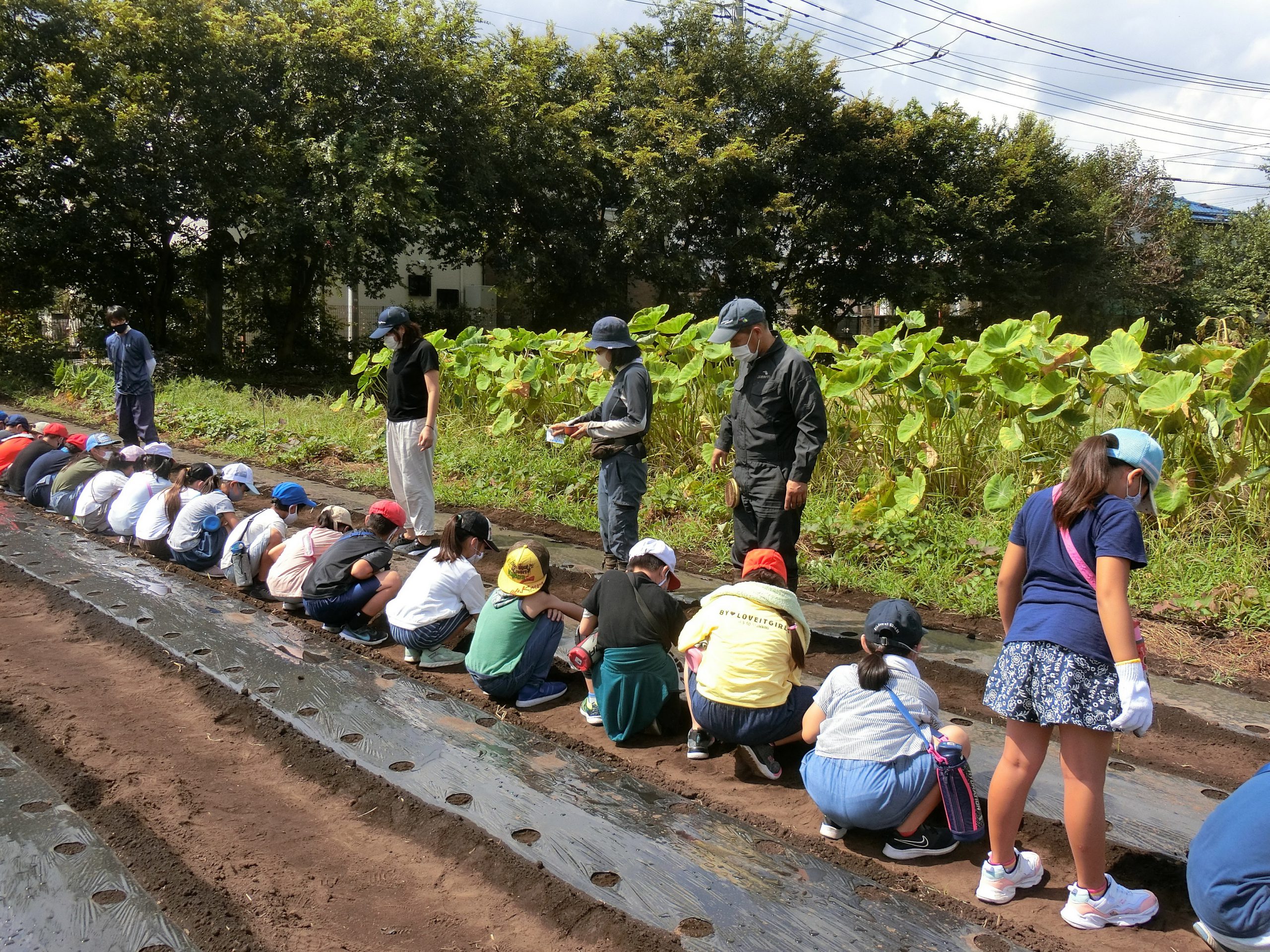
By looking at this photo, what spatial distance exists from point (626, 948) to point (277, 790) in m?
1.83

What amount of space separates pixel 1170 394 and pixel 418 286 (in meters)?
23.8

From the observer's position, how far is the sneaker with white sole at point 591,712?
4.49 metres

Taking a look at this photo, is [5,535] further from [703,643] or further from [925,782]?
[925,782]

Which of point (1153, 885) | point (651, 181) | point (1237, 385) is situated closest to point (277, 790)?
point (1153, 885)

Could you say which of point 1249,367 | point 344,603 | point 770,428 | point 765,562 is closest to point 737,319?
point 770,428

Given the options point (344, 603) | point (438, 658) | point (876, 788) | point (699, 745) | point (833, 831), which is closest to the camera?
point (876, 788)

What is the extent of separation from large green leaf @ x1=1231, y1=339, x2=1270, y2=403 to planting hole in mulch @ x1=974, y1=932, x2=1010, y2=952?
464 cm

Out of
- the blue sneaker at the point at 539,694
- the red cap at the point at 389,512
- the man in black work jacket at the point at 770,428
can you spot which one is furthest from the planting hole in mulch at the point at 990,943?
the red cap at the point at 389,512

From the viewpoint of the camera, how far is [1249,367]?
607 centimetres

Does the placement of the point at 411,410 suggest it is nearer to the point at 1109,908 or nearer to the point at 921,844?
the point at 921,844

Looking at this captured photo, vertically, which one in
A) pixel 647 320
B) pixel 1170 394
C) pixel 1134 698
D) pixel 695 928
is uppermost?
pixel 647 320

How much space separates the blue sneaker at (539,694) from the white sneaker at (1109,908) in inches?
100

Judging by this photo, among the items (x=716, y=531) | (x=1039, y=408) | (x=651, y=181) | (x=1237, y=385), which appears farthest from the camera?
(x=651, y=181)

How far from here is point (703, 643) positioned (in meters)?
3.92
